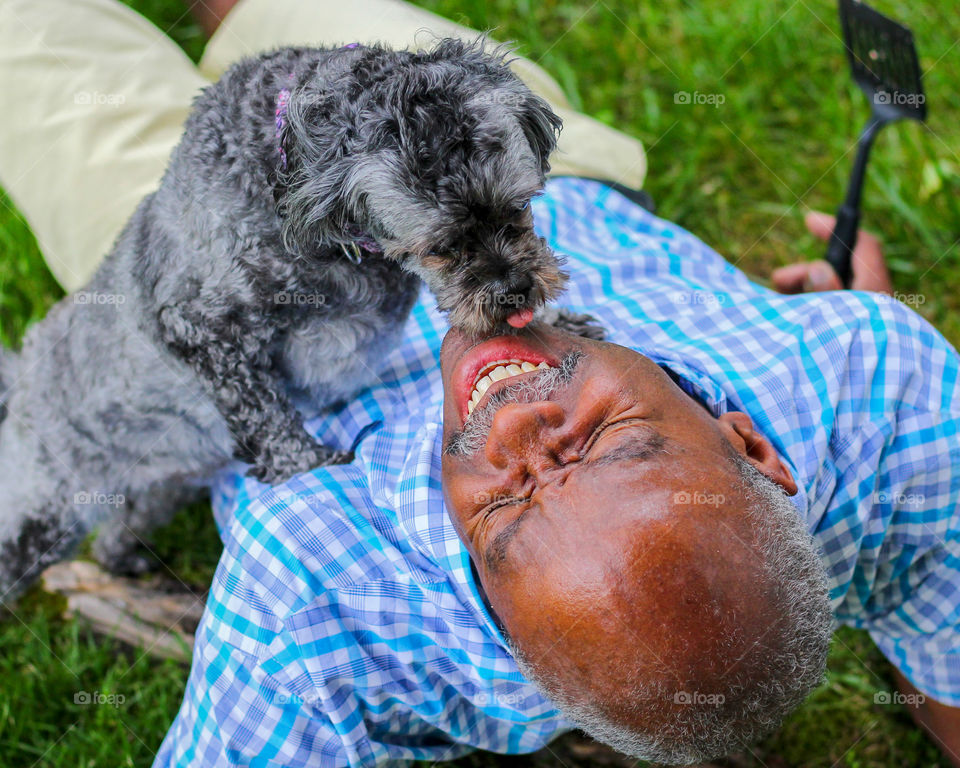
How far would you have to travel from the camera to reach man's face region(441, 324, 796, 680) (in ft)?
6.29

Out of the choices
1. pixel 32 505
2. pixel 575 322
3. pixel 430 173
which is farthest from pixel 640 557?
pixel 32 505

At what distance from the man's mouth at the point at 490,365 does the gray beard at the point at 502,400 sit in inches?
1.9

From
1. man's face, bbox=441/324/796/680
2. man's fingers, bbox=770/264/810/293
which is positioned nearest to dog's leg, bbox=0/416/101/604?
man's face, bbox=441/324/796/680

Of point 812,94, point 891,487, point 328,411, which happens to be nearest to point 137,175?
point 328,411

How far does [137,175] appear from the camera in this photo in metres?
4.02

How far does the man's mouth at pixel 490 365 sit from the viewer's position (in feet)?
7.82

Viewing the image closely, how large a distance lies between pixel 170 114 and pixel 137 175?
0.36 metres

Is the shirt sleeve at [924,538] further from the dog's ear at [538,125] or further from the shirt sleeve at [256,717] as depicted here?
the shirt sleeve at [256,717]

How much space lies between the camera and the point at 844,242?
14.1ft

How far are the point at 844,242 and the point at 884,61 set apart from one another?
2.90 ft

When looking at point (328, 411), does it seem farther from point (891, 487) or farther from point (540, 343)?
point (891, 487)

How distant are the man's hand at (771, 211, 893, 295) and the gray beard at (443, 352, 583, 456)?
8.18 ft

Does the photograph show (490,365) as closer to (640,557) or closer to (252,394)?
(640,557)

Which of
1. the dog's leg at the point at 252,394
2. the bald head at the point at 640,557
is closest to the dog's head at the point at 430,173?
the bald head at the point at 640,557
